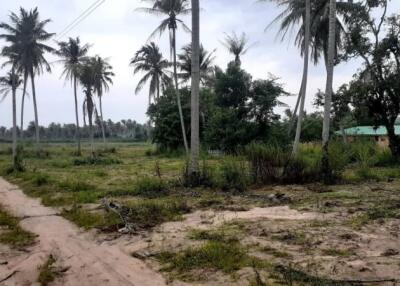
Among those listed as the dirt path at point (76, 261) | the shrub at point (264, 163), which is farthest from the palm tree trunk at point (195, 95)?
the dirt path at point (76, 261)

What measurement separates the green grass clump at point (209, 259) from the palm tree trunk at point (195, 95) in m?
7.51

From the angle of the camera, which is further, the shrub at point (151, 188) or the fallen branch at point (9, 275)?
the shrub at point (151, 188)

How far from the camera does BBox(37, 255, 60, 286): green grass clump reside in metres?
5.89

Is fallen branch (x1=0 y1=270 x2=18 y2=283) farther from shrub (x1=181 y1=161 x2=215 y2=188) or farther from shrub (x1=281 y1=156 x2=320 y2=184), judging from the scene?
shrub (x1=281 y1=156 x2=320 y2=184)

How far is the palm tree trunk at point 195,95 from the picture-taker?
14.2 meters

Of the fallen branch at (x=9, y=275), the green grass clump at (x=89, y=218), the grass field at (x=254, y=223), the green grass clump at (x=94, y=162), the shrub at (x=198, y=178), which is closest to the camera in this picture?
the grass field at (x=254, y=223)

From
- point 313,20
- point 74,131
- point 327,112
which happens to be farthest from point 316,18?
point 74,131

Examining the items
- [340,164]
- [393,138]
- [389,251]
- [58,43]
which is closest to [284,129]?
[393,138]

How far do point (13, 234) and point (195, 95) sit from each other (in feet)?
24.4

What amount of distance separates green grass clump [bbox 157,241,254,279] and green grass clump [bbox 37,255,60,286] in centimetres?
149

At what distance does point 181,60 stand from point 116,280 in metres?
32.6

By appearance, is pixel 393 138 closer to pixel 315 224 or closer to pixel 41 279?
pixel 315 224

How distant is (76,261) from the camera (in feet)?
22.1

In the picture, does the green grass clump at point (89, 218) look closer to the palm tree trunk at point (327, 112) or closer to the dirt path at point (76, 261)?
the dirt path at point (76, 261)
